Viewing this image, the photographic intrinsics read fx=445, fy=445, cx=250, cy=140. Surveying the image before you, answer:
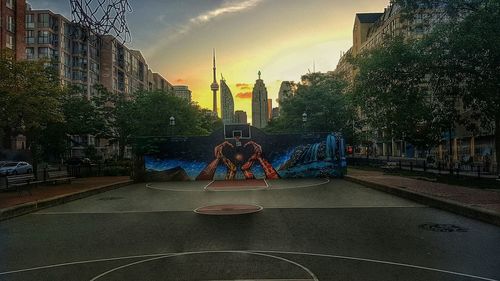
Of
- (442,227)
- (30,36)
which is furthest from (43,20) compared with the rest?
(442,227)

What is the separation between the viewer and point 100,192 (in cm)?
2445

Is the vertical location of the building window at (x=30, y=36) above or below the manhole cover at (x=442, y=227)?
above

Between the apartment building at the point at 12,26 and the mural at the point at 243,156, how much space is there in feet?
128

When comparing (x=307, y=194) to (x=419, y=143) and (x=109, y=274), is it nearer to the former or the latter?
(x=109, y=274)

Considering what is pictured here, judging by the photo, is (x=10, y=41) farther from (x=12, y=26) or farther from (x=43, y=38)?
(x=43, y=38)

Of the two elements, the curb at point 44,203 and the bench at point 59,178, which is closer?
the curb at point 44,203

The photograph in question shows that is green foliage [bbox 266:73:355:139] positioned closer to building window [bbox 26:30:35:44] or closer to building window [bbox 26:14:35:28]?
building window [bbox 26:30:35:44]

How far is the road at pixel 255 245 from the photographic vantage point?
23.6 ft

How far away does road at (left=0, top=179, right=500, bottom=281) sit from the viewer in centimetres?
721

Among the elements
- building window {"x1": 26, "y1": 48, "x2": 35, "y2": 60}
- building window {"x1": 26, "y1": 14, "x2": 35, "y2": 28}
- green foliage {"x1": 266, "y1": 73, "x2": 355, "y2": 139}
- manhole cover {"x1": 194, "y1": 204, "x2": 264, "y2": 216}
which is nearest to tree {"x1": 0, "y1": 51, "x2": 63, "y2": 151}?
manhole cover {"x1": 194, "y1": 204, "x2": 264, "y2": 216}

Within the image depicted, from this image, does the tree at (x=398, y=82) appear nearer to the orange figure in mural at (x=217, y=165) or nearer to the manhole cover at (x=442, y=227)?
the manhole cover at (x=442, y=227)

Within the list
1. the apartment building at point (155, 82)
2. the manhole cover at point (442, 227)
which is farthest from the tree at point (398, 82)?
the apartment building at point (155, 82)

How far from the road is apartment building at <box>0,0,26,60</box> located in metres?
55.4

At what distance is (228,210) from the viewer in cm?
1519
